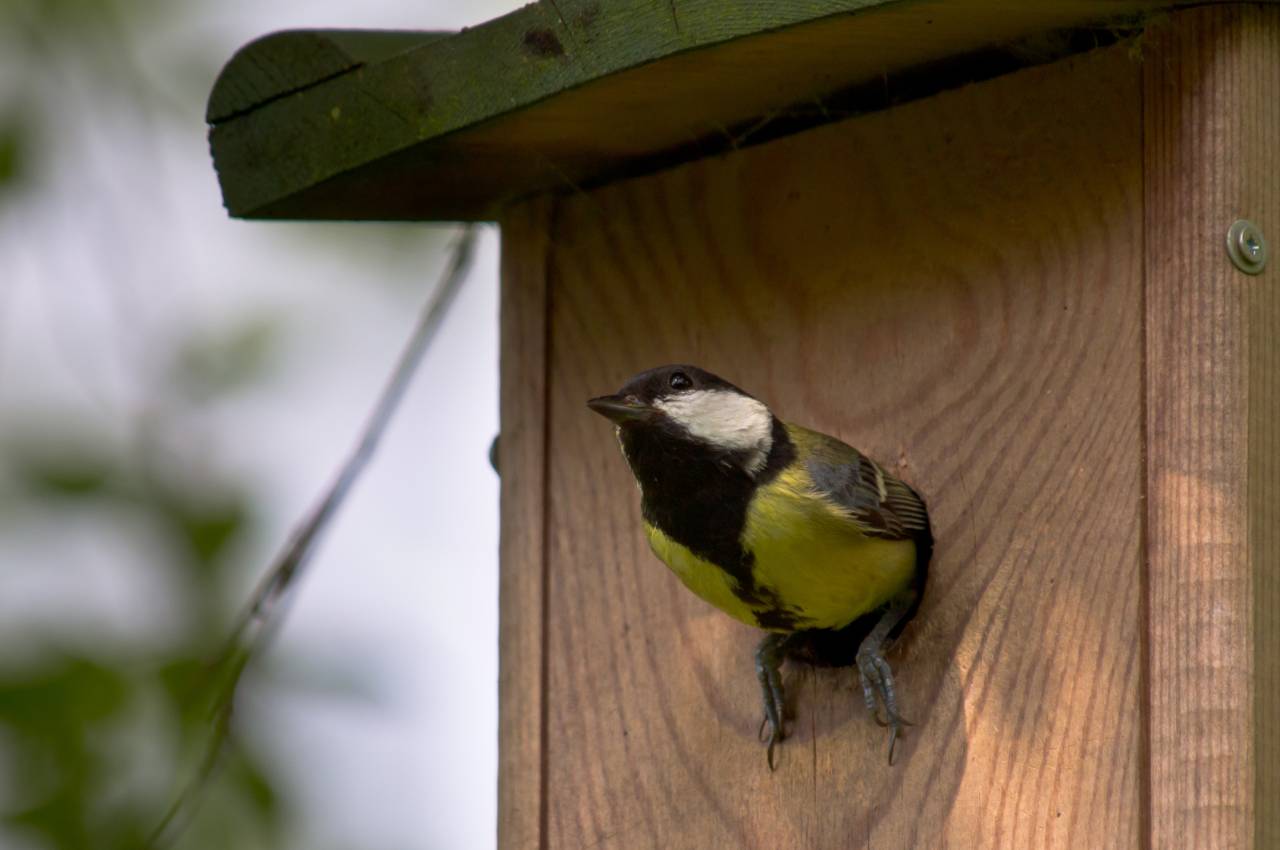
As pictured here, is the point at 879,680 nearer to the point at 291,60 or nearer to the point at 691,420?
the point at 691,420

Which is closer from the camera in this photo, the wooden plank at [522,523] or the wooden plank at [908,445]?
the wooden plank at [908,445]

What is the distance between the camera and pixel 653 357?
8.96ft

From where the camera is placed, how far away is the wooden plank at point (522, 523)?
2736mm

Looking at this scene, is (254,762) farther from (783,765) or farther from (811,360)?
(811,360)

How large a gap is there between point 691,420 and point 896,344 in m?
0.30

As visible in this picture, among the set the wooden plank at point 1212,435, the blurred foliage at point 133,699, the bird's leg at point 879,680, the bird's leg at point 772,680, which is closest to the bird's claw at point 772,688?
the bird's leg at point 772,680

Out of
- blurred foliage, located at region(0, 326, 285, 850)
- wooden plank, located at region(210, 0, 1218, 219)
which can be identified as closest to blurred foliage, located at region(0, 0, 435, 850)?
blurred foliage, located at region(0, 326, 285, 850)

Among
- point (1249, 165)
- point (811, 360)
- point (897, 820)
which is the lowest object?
point (897, 820)

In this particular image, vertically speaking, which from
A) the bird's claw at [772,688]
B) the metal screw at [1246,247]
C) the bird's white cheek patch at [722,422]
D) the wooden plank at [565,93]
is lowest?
the bird's claw at [772,688]

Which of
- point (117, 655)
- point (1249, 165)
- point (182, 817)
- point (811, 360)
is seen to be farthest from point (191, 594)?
point (1249, 165)

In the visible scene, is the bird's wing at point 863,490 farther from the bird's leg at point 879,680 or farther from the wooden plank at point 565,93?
the wooden plank at point 565,93

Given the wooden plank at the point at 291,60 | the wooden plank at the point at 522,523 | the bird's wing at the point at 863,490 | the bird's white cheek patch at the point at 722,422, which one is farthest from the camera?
the wooden plank at the point at 522,523

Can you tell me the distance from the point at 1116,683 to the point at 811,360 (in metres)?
0.67

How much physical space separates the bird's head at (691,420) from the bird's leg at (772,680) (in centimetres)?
24
